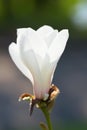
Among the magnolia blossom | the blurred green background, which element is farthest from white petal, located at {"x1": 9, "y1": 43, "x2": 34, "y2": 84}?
the blurred green background

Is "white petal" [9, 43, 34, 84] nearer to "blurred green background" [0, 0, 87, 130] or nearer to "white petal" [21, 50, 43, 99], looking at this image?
"white petal" [21, 50, 43, 99]

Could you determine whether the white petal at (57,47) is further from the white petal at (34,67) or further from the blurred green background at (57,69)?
the blurred green background at (57,69)

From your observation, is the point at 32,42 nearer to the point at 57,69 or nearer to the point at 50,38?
the point at 50,38

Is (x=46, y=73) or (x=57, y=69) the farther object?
(x=57, y=69)

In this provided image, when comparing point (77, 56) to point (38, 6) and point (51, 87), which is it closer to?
point (38, 6)

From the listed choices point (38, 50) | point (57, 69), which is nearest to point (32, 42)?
point (38, 50)

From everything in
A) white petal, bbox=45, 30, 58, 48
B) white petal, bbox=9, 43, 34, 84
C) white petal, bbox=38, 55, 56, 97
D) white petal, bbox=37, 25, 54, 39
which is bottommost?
white petal, bbox=38, 55, 56, 97

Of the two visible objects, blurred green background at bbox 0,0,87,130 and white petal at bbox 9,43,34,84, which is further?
blurred green background at bbox 0,0,87,130

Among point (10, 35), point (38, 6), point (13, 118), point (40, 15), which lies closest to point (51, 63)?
point (13, 118)
